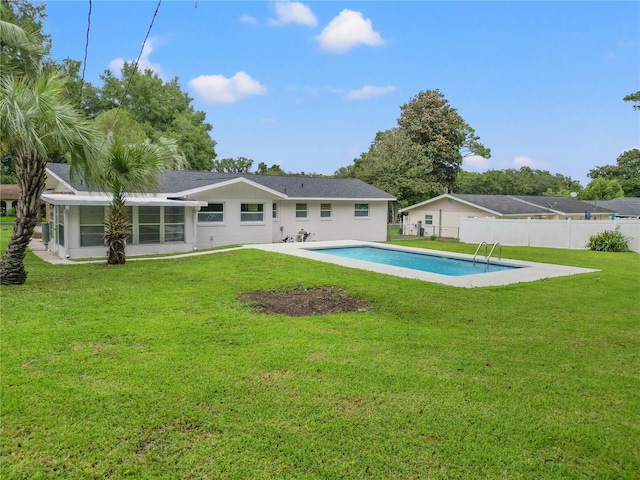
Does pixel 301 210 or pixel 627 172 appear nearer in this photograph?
pixel 301 210

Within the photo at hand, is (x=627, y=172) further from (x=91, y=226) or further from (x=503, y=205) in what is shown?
(x=91, y=226)

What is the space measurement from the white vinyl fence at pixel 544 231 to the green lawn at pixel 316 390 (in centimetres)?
1420

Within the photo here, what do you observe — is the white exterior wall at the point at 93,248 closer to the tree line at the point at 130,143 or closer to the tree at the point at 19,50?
the tree line at the point at 130,143

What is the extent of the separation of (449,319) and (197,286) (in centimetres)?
526

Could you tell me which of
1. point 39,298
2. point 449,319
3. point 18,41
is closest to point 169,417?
point 449,319

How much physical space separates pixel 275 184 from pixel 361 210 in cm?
515

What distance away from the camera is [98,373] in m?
4.43

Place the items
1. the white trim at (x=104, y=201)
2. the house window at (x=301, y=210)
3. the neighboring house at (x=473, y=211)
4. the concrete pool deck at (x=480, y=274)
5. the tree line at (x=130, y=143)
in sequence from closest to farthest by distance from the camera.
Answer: the tree line at (x=130, y=143), the concrete pool deck at (x=480, y=274), the white trim at (x=104, y=201), the house window at (x=301, y=210), the neighboring house at (x=473, y=211)

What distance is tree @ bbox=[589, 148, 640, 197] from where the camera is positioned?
5788 centimetres

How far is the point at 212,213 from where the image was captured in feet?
61.0

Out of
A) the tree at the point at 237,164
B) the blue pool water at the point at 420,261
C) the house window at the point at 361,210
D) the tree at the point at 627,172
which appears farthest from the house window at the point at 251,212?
the tree at the point at 627,172

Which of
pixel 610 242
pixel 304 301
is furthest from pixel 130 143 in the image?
pixel 610 242

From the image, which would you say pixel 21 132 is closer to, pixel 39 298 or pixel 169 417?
pixel 39 298

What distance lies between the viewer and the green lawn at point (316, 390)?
3057 millimetres
